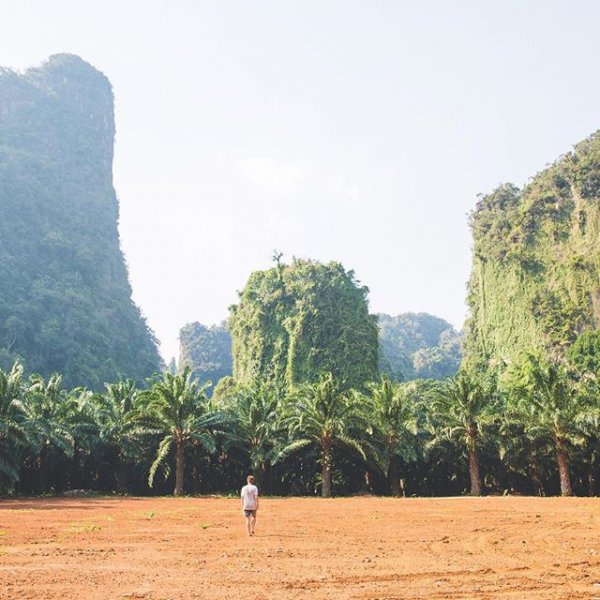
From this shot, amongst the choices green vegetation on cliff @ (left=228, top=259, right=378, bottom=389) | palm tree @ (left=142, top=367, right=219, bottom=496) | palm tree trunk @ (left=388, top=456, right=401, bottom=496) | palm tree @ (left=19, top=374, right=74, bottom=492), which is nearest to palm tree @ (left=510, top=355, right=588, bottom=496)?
palm tree trunk @ (left=388, top=456, right=401, bottom=496)

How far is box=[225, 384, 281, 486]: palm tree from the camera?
120ft

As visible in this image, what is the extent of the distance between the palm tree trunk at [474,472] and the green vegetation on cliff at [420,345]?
2631 inches

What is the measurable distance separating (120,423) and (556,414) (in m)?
23.6

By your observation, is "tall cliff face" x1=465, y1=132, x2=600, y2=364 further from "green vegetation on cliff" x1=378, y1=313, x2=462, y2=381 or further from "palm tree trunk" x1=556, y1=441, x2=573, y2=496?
"green vegetation on cliff" x1=378, y1=313, x2=462, y2=381

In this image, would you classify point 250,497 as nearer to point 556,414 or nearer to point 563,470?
point 556,414

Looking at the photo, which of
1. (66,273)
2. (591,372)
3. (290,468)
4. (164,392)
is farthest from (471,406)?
(66,273)

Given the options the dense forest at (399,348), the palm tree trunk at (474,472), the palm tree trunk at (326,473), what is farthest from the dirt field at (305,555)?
the dense forest at (399,348)

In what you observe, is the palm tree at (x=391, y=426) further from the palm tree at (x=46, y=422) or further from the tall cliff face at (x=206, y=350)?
the tall cliff face at (x=206, y=350)

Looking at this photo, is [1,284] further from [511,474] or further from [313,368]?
[511,474]

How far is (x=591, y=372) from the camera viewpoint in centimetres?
5294

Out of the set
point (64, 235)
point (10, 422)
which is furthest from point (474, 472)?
Result: point (64, 235)

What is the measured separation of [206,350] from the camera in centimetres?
13562

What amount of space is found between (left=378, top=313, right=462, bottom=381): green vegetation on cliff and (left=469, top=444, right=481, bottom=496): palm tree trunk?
66819mm

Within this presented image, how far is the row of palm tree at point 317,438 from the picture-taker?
3450 cm
